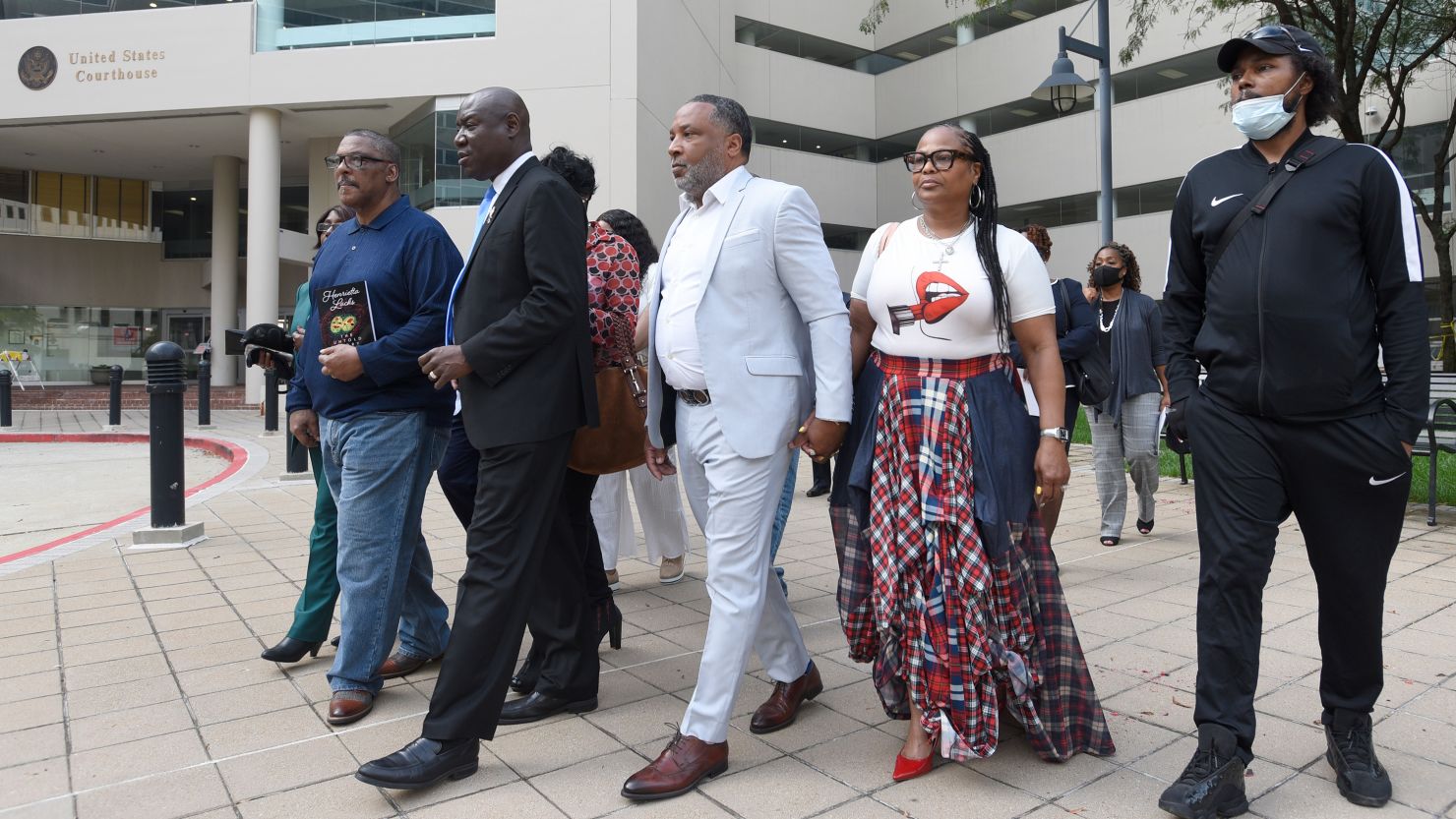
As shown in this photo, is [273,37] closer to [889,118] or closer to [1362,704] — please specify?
[889,118]

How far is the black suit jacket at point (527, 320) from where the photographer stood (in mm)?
3008

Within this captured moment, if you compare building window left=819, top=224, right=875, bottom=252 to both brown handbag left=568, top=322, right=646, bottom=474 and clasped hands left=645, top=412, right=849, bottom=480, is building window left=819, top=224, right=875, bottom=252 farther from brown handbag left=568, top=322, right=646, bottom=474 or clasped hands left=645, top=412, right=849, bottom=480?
clasped hands left=645, top=412, right=849, bottom=480

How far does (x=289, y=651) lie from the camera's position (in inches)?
161

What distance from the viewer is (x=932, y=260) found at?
120 inches

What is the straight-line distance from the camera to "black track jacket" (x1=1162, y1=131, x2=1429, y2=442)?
8.71ft

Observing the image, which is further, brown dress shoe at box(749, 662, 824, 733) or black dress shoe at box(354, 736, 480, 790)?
brown dress shoe at box(749, 662, 824, 733)

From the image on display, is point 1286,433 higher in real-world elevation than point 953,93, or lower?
lower

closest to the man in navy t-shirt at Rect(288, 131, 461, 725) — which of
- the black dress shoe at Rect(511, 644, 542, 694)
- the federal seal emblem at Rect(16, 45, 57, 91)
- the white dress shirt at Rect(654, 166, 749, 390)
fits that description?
the black dress shoe at Rect(511, 644, 542, 694)

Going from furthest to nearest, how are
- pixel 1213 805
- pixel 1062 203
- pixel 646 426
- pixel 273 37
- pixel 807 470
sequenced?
pixel 1062 203 < pixel 273 37 < pixel 807 470 < pixel 646 426 < pixel 1213 805

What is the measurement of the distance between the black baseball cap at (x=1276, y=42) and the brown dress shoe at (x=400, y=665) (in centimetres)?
358

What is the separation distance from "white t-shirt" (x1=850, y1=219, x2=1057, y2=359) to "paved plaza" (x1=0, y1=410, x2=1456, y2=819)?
1283 mm

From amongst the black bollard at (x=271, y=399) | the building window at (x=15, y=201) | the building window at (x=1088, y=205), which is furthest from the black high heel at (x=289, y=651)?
the building window at (x=15, y=201)

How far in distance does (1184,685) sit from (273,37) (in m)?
24.8

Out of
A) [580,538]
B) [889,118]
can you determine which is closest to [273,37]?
[889,118]
